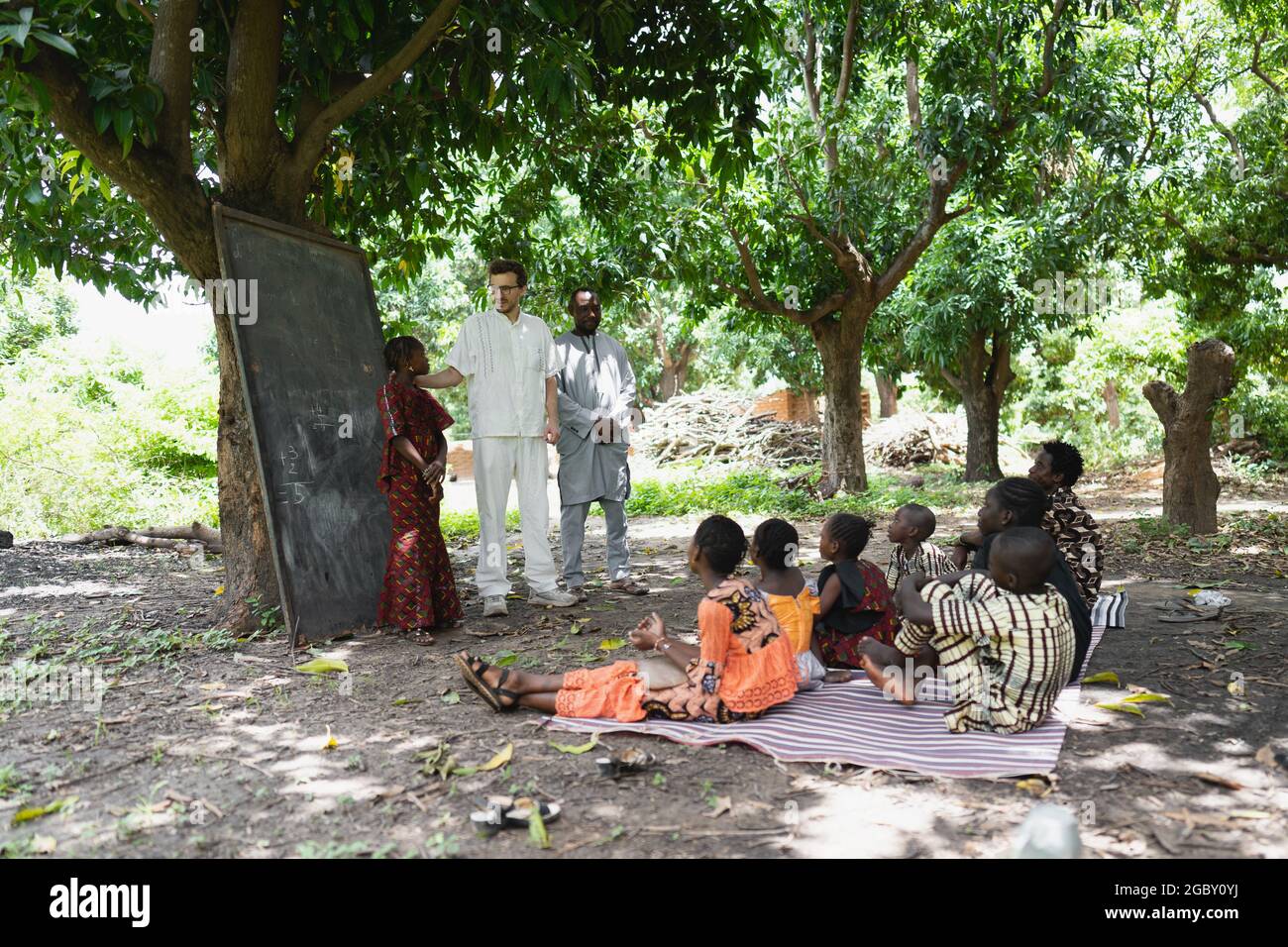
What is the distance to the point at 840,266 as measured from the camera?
11602 mm

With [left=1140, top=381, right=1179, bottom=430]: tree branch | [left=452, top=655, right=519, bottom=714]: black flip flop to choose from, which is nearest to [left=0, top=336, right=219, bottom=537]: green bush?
[left=452, top=655, right=519, bottom=714]: black flip flop

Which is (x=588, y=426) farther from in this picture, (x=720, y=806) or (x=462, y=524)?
(x=462, y=524)

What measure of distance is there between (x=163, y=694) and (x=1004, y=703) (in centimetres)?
364

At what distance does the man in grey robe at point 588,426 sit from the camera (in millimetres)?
6234

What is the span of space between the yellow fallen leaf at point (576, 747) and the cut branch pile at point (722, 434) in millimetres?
14516

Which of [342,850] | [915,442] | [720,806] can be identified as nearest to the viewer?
[342,850]

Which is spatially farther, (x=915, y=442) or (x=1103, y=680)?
(x=915, y=442)

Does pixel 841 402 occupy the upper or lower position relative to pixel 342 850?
upper

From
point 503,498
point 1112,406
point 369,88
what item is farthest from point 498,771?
point 1112,406

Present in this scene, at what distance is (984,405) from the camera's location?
616 inches

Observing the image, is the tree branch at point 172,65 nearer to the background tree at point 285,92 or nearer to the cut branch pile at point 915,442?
the background tree at point 285,92

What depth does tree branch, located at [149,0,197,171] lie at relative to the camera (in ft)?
15.6

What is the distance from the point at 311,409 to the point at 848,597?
318 cm

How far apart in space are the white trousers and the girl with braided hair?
200 centimetres
